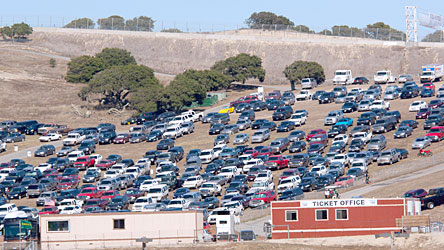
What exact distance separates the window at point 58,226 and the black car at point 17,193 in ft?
77.2

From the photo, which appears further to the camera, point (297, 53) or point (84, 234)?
point (297, 53)

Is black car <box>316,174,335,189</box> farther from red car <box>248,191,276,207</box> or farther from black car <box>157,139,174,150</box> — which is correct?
black car <box>157,139,174,150</box>

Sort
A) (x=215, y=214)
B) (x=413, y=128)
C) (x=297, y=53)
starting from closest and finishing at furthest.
Answer: (x=215, y=214) → (x=413, y=128) → (x=297, y=53)

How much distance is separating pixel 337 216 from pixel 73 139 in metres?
50.8

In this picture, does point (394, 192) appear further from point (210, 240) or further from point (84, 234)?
point (84, 234)

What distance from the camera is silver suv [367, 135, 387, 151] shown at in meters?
78.2

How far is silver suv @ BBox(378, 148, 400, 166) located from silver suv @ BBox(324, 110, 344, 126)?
1784 centimetres

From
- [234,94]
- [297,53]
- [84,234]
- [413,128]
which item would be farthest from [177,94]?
[84,234]

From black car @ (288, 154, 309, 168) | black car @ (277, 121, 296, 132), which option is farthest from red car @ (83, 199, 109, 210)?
black car @ (277, 121, 296, 132)

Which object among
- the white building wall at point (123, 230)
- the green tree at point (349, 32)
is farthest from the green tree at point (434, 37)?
the white building wall at point (123, 230)

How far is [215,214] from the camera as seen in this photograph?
58406mm

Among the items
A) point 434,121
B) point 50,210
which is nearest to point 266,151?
point 434,121

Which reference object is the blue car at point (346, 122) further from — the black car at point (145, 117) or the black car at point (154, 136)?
the black car at point (145, 117)

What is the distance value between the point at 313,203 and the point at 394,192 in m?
13.4
